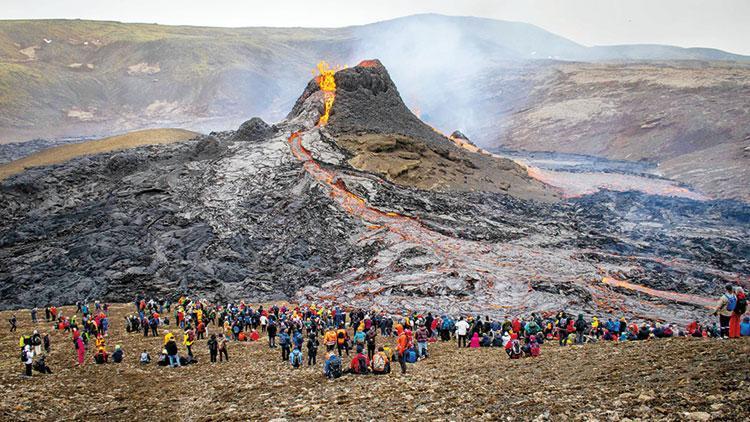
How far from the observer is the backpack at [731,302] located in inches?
656

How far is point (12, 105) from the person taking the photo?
463 ft

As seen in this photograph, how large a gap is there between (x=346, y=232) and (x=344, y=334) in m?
27.6

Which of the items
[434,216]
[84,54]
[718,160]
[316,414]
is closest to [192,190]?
[434,216]

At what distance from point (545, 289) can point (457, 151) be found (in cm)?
3754

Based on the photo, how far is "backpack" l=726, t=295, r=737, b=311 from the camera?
16656 millimetres

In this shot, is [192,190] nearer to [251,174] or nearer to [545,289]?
[251,174]

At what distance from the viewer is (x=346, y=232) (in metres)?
50.6

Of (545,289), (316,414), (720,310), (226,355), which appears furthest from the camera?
(545,289)

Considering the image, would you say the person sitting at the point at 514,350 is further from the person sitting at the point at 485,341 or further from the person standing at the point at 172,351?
the person standing at the point at 172,351

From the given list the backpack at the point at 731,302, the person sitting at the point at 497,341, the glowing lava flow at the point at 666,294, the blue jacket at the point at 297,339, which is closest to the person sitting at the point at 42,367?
the blue jacket at the point at 297,339

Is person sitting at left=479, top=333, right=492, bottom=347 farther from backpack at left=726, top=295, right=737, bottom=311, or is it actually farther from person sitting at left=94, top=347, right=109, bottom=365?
person sitting at left=94, top=347, right=109, bottom=365

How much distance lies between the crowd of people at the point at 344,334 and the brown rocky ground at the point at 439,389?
731mm

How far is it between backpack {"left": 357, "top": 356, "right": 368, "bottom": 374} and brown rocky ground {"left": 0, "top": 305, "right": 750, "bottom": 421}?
767 millimetres

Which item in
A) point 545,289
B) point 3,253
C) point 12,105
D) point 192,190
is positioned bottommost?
point 545,289
